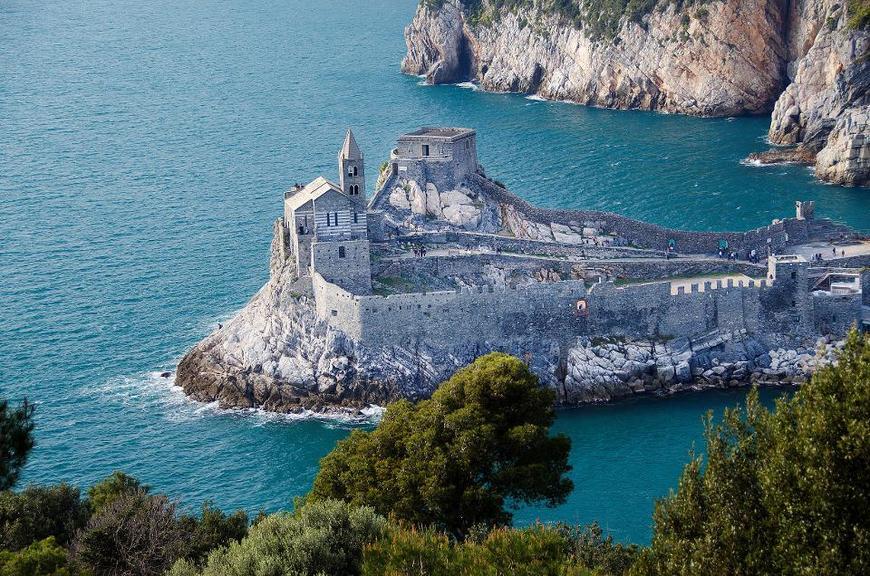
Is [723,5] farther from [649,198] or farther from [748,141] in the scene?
[649,198]

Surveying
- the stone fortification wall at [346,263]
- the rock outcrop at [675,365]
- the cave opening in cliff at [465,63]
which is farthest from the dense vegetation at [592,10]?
the stone fortification wall at [346,263]

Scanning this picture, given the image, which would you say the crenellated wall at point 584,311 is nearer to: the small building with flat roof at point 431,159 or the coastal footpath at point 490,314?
the coastal footpath at point 490,314

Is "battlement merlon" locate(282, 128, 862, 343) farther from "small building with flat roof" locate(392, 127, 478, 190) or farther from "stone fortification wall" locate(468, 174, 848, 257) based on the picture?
"small building with flat roof" locate(392, 127, 478, 190)

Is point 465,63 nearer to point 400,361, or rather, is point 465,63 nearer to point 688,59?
point 688,59

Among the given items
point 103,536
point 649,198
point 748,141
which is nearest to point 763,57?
point 748,141

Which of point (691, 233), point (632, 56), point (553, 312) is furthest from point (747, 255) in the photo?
point (632, 56)

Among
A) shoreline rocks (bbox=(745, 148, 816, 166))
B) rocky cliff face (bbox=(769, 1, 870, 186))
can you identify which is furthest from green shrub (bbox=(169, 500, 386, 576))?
shoreline rocks (bbox=(745, 148, 816, 166))
